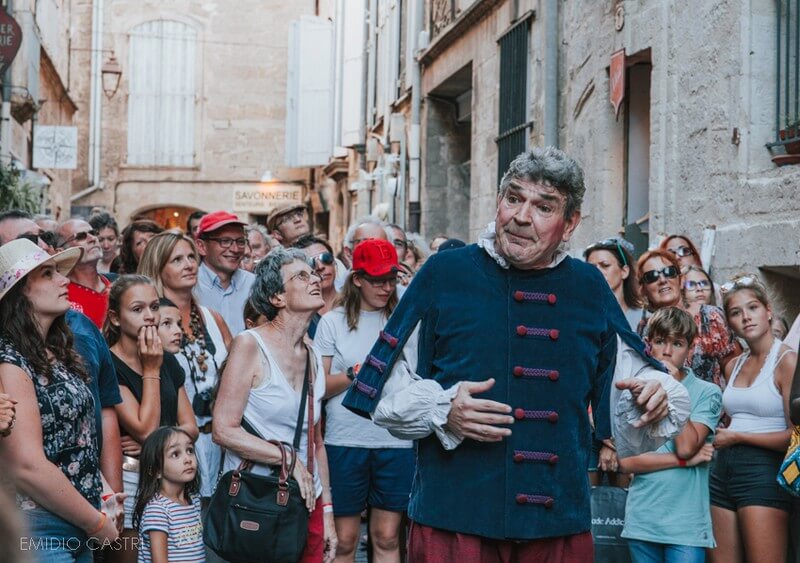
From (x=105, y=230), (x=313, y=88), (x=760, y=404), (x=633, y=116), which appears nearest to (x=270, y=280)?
(x=760, y=404)

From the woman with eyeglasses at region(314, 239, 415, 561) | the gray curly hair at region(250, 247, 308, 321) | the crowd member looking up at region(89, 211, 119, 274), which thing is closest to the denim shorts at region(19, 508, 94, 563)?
the gray curly hair at region(250, 247, 308, 321)

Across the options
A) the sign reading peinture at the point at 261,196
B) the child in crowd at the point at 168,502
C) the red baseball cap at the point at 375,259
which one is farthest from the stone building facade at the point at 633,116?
the sign reading peinture at the point at 261,196

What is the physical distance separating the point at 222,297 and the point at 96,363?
3.08m

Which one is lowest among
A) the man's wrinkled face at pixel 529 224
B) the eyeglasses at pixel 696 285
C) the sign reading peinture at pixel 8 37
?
the eyeglasses at pixel 696 285

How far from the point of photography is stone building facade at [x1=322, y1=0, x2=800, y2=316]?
8.25 meters

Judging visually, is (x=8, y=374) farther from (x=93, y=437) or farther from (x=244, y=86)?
(x=244, y=86)

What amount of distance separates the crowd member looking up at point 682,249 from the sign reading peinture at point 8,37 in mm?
10372

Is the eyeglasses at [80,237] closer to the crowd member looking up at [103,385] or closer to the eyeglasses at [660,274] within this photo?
the crowd member looking up at [103,385]

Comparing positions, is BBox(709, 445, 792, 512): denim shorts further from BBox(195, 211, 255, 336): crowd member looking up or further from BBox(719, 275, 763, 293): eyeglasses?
BBox(195, 211, 255, 336): crowd member looking up

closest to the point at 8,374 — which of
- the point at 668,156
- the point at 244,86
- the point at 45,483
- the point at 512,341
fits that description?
the point at 45,483

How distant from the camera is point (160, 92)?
1293 inches

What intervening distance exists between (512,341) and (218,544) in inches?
72.2

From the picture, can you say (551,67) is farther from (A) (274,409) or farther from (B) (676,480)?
(A) (274,409)

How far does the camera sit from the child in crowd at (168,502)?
16.7 ft
